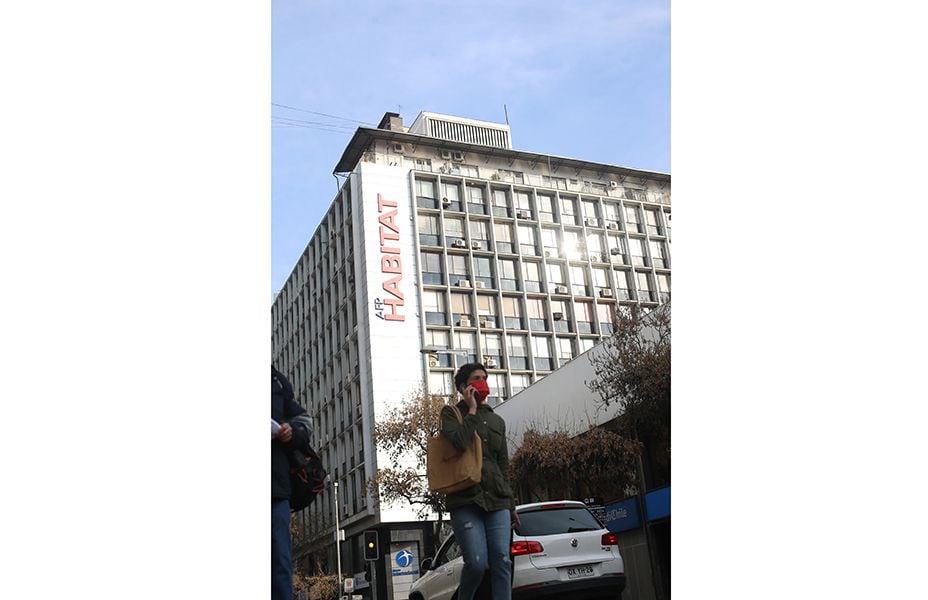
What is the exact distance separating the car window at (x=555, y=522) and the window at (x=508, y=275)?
118 feet

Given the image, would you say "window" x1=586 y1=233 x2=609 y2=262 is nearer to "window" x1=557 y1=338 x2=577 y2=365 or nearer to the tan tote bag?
"window" x1=557 y1=338 x2=577 y2=365

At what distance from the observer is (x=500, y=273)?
143ft

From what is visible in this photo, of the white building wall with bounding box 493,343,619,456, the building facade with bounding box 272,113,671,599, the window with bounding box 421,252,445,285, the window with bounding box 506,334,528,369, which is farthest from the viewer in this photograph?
the window with bounding box 421,252,445,285

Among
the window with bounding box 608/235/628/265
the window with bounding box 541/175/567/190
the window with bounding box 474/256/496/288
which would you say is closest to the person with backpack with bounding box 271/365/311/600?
the window with bounding box 474/256/496/288

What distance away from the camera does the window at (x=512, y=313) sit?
42.8m

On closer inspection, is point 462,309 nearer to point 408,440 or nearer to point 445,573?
point 408,440

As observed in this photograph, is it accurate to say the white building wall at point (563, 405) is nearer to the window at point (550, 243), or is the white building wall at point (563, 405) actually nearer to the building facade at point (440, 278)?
the building facade at point (440, 278)

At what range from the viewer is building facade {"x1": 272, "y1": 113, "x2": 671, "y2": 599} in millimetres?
40312

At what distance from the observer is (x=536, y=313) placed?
1720 inches

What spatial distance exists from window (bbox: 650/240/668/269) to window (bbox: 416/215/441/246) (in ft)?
43.6

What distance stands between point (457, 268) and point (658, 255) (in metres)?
13.1

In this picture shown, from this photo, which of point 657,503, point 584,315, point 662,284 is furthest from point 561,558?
point 662,284
